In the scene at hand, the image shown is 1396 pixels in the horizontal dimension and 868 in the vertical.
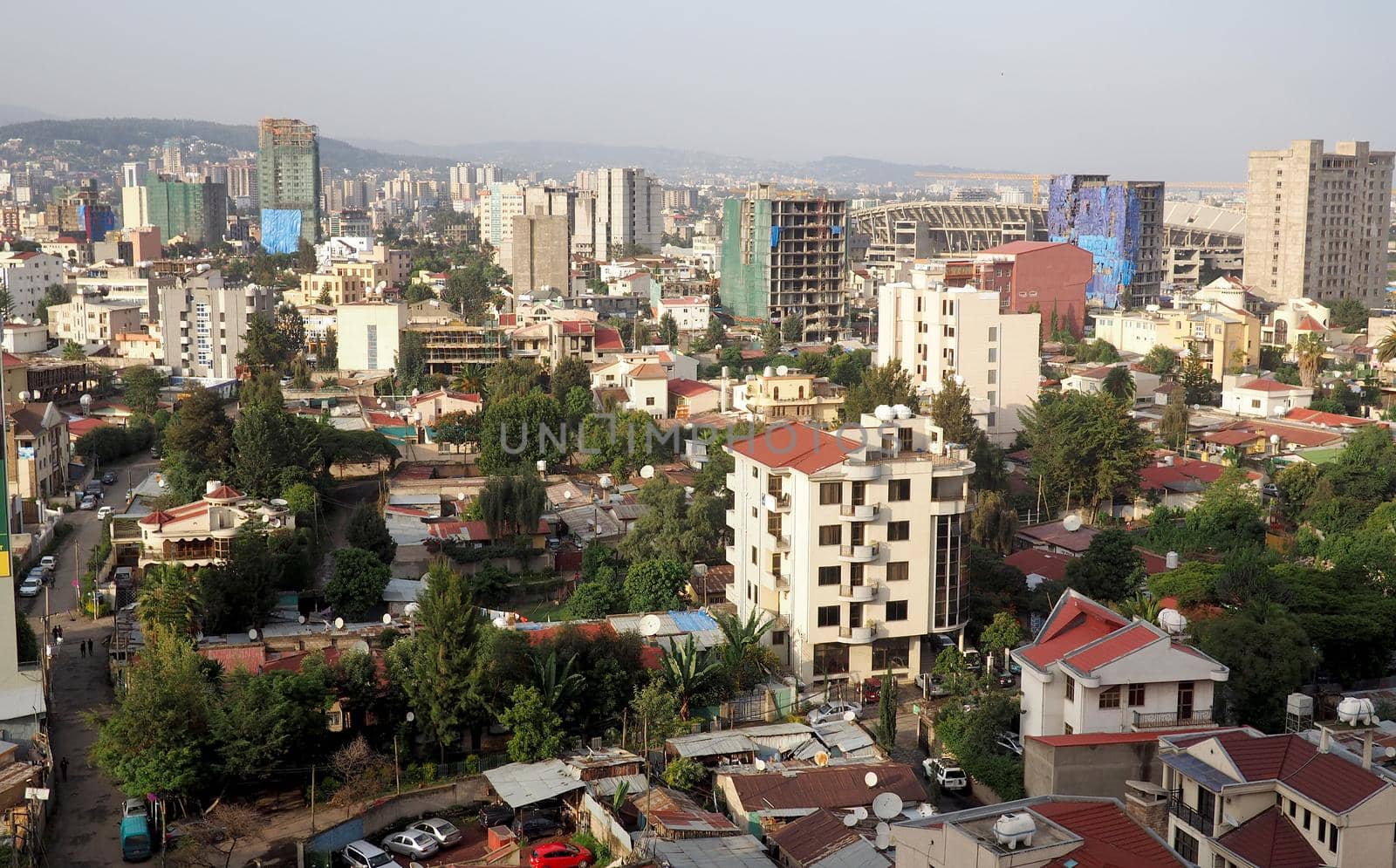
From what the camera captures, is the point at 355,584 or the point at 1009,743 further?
the point at 355,584

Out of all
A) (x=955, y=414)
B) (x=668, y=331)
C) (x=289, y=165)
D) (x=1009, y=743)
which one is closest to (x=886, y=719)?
(x=1009, y=743)

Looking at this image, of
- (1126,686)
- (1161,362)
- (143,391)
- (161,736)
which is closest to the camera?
(161,736)

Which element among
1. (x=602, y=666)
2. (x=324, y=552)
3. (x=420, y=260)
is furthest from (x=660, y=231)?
(x=602, y=666)

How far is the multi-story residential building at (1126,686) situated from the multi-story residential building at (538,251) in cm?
3385

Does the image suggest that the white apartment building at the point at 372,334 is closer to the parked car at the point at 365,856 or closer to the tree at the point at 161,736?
the tree at the point at 161,736

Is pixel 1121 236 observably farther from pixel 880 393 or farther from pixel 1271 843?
pixel 1271 843

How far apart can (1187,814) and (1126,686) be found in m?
1.56

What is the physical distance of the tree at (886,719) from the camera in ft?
36.7

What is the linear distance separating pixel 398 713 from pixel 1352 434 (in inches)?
640

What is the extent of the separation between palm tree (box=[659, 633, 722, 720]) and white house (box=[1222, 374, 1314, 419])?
16.3 metres

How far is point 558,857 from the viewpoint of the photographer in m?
9.49

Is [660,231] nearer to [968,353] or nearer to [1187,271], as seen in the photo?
[1187,271]

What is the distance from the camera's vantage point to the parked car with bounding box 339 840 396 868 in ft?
31.3

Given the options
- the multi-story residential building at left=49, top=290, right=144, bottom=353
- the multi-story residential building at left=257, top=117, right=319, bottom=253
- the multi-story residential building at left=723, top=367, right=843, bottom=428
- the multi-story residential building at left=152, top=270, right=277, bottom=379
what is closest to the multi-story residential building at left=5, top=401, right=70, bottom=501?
the multi-story residential building at left=152, top=270, right=277, bottom=379
